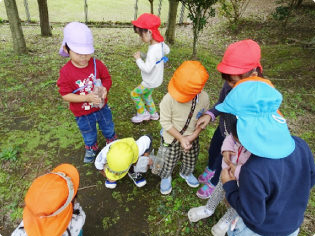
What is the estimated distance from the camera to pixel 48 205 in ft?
4.85

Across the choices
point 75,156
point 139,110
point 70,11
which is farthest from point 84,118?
point 70,11

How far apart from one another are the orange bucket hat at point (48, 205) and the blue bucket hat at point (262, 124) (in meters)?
1.31

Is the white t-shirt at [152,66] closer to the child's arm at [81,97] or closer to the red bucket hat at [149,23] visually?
the red bucket hat at [149,23]

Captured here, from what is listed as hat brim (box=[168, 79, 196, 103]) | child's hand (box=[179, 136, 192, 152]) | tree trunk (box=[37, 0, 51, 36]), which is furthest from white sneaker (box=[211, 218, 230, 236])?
tree trunk (box=[37, 0, 51, 36])

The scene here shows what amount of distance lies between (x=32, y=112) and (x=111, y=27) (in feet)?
24.2

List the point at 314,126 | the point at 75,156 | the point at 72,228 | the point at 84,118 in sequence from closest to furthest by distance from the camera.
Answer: the point at 72,228, the point at 84,118, the point at 75,156, the point at 314,126

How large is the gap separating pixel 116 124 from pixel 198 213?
80.8 inches

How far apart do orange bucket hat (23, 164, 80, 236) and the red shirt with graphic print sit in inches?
41.7

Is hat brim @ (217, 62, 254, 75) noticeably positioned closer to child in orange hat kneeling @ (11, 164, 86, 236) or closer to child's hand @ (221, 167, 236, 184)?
child's hand @ (221, 167, 236, 184)

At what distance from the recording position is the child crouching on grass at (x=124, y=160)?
2289mm

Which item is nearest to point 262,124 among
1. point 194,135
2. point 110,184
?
point 194,135

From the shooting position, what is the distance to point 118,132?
3.59m

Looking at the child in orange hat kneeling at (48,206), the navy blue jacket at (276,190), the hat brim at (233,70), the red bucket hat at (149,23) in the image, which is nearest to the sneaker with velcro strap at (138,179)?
the child in orange hat kneeling at (48,206)

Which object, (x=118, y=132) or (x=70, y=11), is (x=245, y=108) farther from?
(x=70, y=11)
